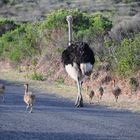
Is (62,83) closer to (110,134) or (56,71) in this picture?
(56,71)

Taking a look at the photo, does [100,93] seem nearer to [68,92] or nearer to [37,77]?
[68,92]

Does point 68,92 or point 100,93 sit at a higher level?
point 100,93

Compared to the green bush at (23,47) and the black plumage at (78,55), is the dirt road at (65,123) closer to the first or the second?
the black plumage at (78,55)

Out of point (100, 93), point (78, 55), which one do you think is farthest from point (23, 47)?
point (78, 55)

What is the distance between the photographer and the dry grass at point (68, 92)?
1900 centimetres

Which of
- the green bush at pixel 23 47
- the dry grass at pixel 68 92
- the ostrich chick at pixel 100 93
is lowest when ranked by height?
the dry grass at pixel 68 92

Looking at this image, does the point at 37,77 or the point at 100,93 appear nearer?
the point at 100,93

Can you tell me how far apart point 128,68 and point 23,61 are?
43.8 feet

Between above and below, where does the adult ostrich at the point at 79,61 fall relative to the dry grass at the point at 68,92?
above

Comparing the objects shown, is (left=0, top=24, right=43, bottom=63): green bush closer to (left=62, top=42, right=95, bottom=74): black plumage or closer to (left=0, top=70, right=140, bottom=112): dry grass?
(left=0, top=70, right=140, bottom=112): dry grass

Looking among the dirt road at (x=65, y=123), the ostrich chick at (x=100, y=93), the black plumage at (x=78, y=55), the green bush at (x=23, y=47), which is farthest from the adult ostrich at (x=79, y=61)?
the green bush at (x=23, y=47)

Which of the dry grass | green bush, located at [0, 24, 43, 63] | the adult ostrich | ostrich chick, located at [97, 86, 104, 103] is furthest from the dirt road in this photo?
green bush, located at [0, 24, 43, 63]

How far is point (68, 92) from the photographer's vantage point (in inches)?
919

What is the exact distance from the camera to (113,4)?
57.3 metres
